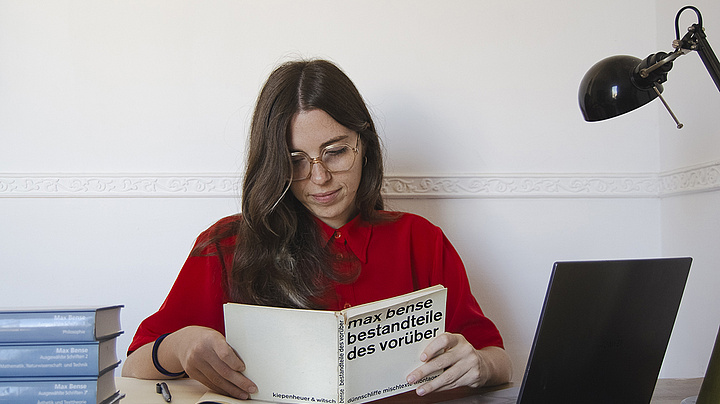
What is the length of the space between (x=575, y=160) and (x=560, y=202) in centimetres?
14

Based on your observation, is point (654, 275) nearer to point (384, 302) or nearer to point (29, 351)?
point (384, 302)

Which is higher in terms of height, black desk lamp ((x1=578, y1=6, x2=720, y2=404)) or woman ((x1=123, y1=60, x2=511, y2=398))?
black desk lamp ((x1=578, y1=6, x2=720, y2=404))

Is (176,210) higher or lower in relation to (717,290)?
higher

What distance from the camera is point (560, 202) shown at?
182cm

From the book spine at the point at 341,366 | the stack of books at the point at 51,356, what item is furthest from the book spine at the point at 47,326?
the book spine at the point at 341,366

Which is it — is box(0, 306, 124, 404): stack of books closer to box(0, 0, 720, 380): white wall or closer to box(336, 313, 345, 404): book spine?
box(336, 313, 345, 404): book spine

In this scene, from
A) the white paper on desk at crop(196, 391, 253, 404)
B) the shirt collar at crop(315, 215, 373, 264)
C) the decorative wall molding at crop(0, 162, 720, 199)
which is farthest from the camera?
the decorative wall molding at crop(0, 162, 720, 199)

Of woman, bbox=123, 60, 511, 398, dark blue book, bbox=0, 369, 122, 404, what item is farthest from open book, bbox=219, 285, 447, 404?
woman, bbox=123, 60, 511, 398

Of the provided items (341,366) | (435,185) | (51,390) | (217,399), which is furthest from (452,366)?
(435,185)

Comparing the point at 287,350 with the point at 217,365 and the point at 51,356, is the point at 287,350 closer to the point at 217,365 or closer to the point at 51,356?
the point at 217,365

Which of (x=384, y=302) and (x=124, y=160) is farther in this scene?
(x=124, y=160)

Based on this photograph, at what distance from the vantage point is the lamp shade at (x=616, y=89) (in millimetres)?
974

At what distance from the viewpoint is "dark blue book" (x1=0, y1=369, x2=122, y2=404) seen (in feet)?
2.35

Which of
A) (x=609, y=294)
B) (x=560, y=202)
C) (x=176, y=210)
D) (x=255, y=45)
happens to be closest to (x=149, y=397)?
(x=609, y=294)
